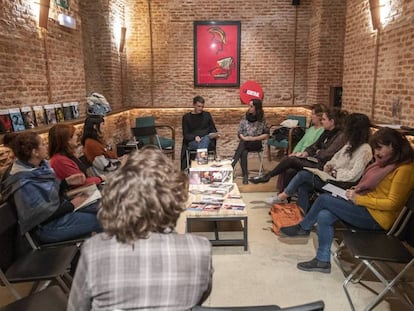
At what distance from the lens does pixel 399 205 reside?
2.86 m

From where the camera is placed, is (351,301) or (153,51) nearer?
(351,301)

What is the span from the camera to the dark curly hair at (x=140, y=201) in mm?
1229

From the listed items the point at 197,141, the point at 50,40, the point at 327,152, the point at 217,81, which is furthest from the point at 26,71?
the point at 217,81

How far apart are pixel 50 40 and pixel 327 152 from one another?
377cm

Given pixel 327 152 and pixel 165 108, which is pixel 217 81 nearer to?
pixel 165 108

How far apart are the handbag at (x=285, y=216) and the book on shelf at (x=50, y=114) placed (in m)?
2.94

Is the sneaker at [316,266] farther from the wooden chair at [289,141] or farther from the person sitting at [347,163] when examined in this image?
the wooden chair at [289,141]

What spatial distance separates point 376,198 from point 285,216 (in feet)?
4.22

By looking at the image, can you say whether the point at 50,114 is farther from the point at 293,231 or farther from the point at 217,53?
the point at 217,53

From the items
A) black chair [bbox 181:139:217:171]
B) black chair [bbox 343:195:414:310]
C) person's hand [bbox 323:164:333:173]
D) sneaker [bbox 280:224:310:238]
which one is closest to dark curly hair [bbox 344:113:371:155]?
person's hand [bbox 323:164:333:173]

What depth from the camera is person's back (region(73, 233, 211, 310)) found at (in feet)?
3.95

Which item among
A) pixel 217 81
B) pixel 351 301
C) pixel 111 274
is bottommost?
pixel 351 301

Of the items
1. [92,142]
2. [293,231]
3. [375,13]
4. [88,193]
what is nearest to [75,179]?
[88,193]

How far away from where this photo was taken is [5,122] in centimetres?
373
